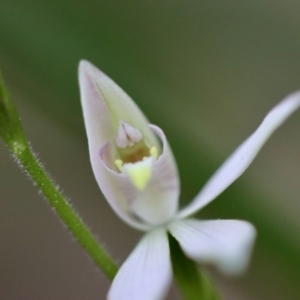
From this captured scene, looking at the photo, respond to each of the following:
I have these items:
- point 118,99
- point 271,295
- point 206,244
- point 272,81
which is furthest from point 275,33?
point 206,244

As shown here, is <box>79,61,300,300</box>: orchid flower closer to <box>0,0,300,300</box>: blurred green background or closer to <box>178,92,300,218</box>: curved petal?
<box>178,92,300,218</box>: curved petal

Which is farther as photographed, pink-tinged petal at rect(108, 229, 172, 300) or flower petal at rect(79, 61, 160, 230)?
flower petal at rect(79, 61, 160, 230)

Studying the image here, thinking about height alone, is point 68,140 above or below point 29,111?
below

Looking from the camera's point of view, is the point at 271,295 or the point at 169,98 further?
the point at 169,98

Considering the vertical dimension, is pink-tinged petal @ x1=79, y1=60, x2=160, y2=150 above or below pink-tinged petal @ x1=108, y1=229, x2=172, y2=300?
above

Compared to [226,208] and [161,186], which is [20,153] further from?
[226,208]

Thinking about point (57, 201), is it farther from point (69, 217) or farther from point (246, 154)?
point (246, 154)

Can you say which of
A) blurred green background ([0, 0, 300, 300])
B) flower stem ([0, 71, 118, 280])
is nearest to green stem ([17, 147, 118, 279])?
flower stem ([0, 71, 118, 280])

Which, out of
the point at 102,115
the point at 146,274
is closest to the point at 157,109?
the point at 102,115
